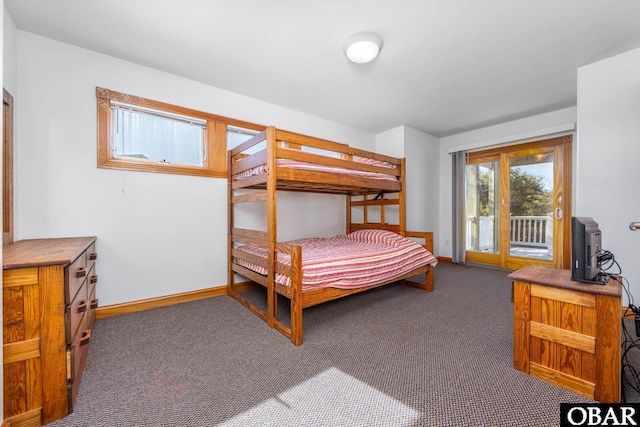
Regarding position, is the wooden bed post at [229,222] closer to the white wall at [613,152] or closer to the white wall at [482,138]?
the white wall at [613,152]

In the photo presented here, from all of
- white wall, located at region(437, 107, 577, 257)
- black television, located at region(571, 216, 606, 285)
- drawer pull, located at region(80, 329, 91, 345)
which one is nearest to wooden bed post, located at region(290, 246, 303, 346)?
drawer pull, located at region(80, 329, 91, 345)

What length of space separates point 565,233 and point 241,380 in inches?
177

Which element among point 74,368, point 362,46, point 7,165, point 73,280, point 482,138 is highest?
point 362,46

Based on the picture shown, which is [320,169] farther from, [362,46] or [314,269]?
[362,46]

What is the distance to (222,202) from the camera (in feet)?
9.78

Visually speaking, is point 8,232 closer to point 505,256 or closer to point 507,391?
point 507,391

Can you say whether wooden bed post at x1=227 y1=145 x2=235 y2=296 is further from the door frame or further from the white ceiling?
the door frame

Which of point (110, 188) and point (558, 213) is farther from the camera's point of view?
point (558, 213)

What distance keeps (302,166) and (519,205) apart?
3.80m

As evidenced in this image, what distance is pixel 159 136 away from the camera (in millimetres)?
2646

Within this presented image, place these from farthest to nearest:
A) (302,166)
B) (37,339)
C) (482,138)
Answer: (482,138) → (302,166) → (37,339)

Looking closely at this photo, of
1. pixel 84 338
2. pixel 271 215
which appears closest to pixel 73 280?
pixel 84 338

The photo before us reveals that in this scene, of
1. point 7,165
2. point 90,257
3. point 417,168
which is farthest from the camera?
point 417,168

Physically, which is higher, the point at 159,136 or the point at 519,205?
the point at 159,136
